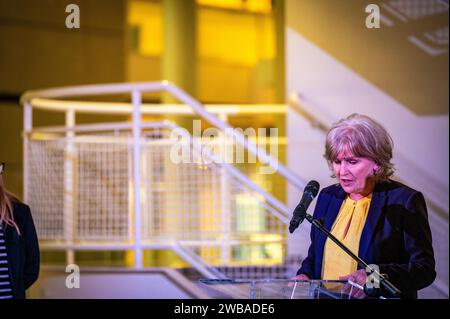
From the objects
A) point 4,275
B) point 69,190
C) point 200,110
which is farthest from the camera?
point 69,190

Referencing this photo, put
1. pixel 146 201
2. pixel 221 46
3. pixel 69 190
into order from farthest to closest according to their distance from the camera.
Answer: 1. pixel 221 46
2. pixel 69 190
3. pixel 146 201

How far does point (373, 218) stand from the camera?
8.96ft

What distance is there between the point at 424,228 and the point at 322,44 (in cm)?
335

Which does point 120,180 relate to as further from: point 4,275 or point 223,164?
point 4,275

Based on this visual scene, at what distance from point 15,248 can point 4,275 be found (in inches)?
4.8

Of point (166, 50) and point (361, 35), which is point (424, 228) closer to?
point (361, 35)

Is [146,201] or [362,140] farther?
[146,201]

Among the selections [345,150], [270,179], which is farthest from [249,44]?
[345,150]

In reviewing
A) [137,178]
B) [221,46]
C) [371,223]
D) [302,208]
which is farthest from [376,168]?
[221,46]

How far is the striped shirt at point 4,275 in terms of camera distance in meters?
3.23

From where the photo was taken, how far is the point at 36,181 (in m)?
5.44

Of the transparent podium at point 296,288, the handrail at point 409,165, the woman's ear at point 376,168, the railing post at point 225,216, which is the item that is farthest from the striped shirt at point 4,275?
the handrail at point 409,165

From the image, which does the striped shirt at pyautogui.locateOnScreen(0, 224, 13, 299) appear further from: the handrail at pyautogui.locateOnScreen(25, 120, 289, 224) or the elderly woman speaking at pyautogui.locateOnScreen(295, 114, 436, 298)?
the handrail at pyautogui.locateOnScreen(25, 120, 289, 224)

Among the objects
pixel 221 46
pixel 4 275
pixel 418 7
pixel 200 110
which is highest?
pixel 221 46
